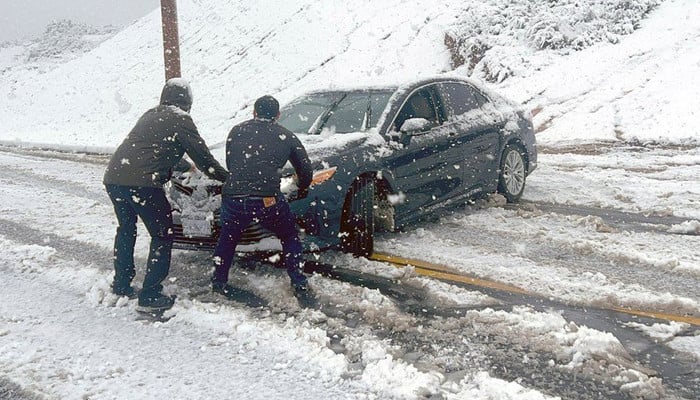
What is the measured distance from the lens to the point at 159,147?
4.33m

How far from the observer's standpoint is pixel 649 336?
3.68 metres

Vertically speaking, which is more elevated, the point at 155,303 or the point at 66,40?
the point at 66,40

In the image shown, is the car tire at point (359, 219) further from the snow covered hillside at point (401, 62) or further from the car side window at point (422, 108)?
the snow covered hillside at point (401, 62)

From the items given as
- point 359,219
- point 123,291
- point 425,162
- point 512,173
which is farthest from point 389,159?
point 123,291

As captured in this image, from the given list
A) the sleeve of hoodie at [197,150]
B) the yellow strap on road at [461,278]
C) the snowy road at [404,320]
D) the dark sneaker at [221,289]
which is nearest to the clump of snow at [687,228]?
the snowy road at [404,320]

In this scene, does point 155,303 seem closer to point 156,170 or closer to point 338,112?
point 156,170

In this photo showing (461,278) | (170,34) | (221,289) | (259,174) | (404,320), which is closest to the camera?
(404,320)

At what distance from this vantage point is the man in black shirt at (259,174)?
13.9 ft

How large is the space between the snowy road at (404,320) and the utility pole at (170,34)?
5269 mm

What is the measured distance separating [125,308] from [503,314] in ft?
8.89

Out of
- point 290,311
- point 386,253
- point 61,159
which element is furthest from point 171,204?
point 61,159

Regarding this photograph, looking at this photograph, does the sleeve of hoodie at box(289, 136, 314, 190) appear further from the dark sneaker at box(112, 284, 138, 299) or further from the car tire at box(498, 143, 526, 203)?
the car tire at box(498, 143, 526, 203)

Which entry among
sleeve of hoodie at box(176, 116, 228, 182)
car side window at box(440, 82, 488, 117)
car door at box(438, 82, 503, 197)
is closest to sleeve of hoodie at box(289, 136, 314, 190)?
sleeve of hoodie at box(176, 116, 228, 182)

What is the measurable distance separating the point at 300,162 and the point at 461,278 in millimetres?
1631
